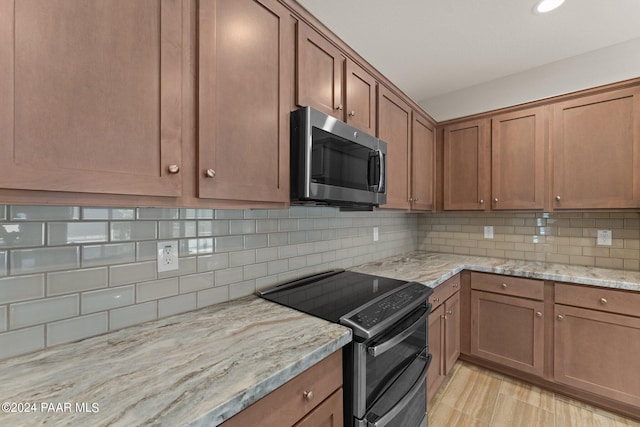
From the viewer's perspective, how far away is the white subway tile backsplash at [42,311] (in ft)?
2.78

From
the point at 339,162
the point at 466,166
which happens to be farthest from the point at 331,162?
the point at 466,166

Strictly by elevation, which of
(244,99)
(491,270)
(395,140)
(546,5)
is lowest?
(491,270)

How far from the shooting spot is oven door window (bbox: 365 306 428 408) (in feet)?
3.68

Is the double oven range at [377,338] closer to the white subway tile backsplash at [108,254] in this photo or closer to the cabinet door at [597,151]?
the white subway tile backsplash at [108,254]

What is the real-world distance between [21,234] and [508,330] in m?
2.97

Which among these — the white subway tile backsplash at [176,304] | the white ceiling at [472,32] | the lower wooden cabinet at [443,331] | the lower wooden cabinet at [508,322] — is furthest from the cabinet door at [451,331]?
the white ceiling at [472,32]

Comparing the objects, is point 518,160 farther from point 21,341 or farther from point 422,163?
point 21,341

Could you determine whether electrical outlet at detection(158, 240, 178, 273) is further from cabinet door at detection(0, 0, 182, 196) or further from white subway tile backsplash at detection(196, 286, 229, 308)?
cabinet door at detection(0, 0, 182, 196)

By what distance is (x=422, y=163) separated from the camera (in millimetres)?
2582

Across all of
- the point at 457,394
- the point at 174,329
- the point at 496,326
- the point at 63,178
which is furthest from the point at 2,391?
the point at 496,326

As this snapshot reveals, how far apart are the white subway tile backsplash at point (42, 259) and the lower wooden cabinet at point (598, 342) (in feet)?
9.34


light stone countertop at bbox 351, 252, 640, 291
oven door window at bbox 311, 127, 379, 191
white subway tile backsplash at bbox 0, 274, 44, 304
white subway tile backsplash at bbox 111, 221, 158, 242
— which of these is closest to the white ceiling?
oven door window at bbox 311, 127, 379, 191

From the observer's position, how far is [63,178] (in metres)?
0.68

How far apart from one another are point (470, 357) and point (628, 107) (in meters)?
2.26
